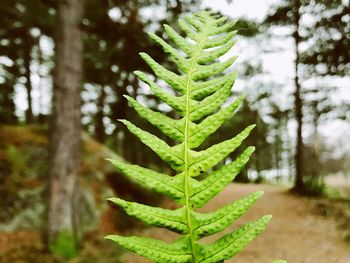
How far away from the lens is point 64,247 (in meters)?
7.87

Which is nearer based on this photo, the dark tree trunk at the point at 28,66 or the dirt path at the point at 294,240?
the dirt path at the point at 294,240

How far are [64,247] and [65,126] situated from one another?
2.41m

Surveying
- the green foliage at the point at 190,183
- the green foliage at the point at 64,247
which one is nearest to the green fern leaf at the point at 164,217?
the green foliage at the point at 190,183

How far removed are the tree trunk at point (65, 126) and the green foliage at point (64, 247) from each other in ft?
0.22

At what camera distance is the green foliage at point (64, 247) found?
7.84 meters

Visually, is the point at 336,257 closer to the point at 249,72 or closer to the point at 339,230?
the point at 339,230

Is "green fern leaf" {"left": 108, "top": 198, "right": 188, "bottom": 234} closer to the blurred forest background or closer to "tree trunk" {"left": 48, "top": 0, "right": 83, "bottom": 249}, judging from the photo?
the blurred forest background

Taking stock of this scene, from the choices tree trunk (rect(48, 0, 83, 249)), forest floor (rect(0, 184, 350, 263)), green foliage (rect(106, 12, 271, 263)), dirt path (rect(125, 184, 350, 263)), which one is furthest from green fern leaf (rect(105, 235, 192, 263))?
dirt path (rect(125, 184, 350, 263))

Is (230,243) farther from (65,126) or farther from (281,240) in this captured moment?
(281,240)

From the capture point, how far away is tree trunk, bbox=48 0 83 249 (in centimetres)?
786

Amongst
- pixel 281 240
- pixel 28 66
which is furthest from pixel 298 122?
pixel 28 66

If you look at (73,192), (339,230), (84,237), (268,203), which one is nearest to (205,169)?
(73,192)

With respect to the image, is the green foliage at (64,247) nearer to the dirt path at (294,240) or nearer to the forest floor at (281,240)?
the forest floor at (281,240)

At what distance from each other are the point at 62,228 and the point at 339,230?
321 inches
